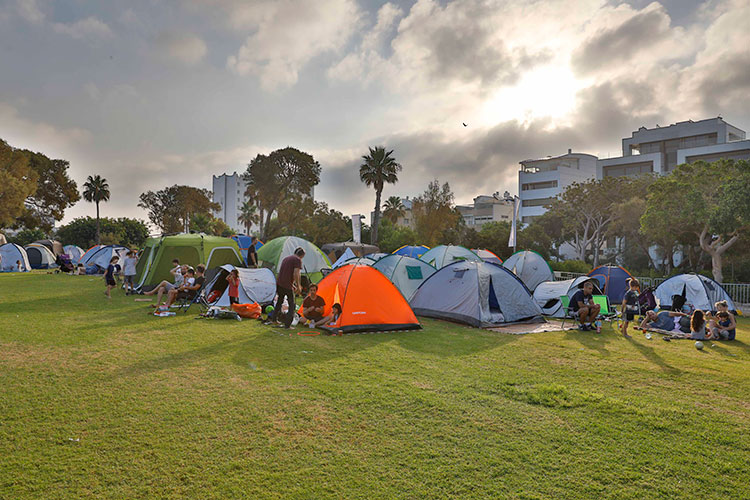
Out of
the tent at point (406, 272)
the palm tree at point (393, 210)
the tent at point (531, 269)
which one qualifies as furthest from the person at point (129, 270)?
the palm tree at point (393, 210)

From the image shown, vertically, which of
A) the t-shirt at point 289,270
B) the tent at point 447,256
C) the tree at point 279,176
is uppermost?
the tree at point 279,176

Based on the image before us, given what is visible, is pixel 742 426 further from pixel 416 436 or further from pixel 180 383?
pixel 180 383

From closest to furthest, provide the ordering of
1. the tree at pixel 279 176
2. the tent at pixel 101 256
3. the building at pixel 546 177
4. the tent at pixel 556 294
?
1. the tent at pixel 556 294
2. the tent at pixel 101 256
3. the tree at pixel 279 176
4. the building at pixel 546 177

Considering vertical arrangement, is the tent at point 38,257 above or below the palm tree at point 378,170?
below

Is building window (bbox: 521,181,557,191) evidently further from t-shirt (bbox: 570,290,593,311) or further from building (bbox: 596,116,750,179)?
t-shirt (bbox: 570,290,593,311)

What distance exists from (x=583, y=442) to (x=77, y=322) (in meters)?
9.70

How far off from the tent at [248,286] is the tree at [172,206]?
45502mm

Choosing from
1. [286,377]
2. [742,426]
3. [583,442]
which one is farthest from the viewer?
[286,377]

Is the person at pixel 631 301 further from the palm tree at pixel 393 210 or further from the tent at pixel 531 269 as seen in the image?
the palm tree at pixel 393 210

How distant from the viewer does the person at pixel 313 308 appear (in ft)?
30.8

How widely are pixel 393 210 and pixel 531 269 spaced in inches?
1382

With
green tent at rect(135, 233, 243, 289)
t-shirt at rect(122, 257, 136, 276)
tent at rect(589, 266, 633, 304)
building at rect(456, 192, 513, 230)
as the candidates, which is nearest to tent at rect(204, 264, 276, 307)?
green tent at rect(135, 233, 243, 289)

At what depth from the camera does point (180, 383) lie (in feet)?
17.5

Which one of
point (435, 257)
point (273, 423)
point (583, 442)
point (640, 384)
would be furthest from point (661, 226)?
point (273, 423)
